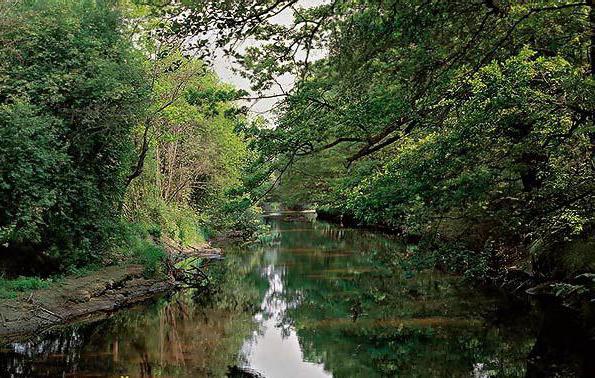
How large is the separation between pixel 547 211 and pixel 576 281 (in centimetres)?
599

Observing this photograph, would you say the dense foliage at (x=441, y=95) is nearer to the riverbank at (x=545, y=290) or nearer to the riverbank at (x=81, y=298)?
the riverbank at (x=545, y=290)

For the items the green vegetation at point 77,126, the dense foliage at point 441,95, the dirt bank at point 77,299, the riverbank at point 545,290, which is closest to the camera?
the dense foliage at point 441,95

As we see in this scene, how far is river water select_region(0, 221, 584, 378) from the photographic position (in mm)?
11008

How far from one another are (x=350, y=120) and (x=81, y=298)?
10.5 m

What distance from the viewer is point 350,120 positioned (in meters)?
8.90

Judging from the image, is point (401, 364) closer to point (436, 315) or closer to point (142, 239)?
A: point (436, 315)

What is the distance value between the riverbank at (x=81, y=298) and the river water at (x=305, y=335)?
534 millimetres

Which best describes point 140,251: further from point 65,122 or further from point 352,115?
point 352,115

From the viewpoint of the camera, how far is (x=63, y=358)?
A: 11.5 metres

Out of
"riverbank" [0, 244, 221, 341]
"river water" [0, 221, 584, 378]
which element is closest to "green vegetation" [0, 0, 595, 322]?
"riverbank" [0, 244, 221, 341]

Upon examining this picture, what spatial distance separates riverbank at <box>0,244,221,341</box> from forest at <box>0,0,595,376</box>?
1.22ft

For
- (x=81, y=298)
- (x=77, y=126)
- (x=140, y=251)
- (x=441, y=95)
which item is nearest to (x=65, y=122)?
(x=77, y=126)

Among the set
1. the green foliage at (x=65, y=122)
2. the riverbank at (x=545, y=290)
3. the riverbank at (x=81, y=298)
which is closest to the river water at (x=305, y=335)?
the riverbank at (x=81, y=298)

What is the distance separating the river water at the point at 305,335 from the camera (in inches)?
433
